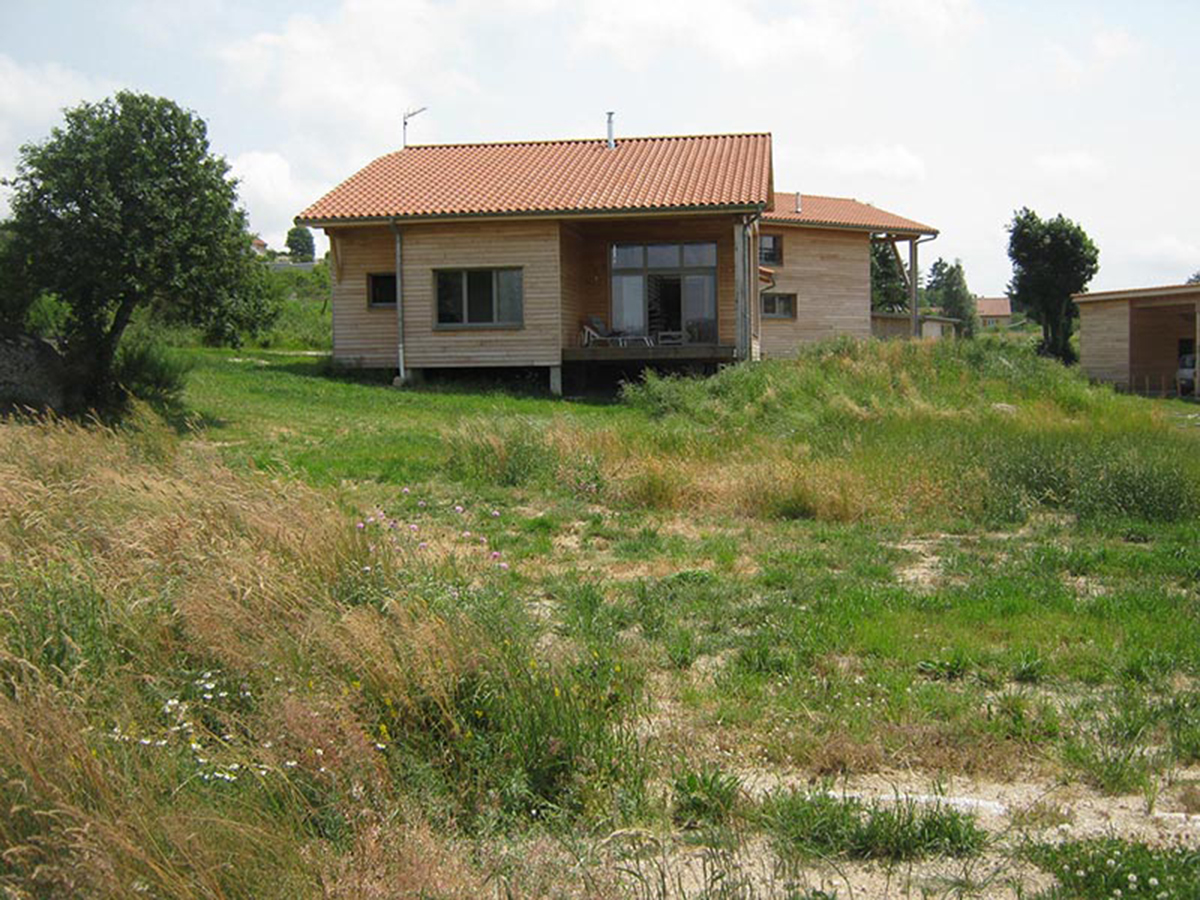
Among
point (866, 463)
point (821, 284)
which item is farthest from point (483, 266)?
point (821, 284)

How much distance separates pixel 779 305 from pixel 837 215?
441cm

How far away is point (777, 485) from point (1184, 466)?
4019 mm

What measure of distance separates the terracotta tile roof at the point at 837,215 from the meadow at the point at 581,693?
25.8 metres

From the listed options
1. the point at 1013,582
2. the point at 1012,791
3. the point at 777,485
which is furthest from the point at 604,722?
the point at 777,485

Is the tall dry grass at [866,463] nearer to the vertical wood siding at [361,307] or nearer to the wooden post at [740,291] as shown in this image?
the wooden post at [740,291]

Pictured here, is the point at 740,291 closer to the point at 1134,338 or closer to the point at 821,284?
the point at 821,284

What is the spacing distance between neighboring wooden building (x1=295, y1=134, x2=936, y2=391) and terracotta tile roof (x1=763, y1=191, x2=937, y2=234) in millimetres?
8552

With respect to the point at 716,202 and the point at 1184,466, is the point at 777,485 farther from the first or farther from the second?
the point at 716,202

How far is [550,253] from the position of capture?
74.9ft

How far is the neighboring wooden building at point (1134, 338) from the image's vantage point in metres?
34.3

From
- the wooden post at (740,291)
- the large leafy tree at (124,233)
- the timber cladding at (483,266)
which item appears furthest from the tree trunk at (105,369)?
the wooden post at (740,291)

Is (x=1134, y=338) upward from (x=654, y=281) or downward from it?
downward

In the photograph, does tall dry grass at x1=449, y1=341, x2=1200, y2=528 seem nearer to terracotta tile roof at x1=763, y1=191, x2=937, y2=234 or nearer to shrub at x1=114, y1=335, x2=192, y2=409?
shrub at x1=114, y1=335, x2=192, y2=409

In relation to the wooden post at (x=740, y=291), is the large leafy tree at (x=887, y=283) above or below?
above
